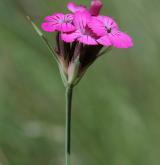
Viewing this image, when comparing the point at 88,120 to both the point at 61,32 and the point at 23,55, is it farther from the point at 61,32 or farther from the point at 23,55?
the point at 61,32

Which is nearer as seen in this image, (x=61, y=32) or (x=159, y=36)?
(x=61, y=32)

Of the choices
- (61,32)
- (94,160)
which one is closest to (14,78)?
(94,160)

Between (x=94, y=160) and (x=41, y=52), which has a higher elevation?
(x=41, y=52)

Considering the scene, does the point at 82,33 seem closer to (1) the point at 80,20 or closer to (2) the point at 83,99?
(1) the point at 80,20

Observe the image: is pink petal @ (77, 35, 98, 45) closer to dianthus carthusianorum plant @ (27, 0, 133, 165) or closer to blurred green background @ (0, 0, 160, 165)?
dianthus carthusianorum plant @ (27, 0, 133, 165)

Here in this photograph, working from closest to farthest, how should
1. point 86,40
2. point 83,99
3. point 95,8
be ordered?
point 86,40 → point 95,8 → point 83,99

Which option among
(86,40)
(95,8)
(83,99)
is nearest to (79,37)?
(86,40)
